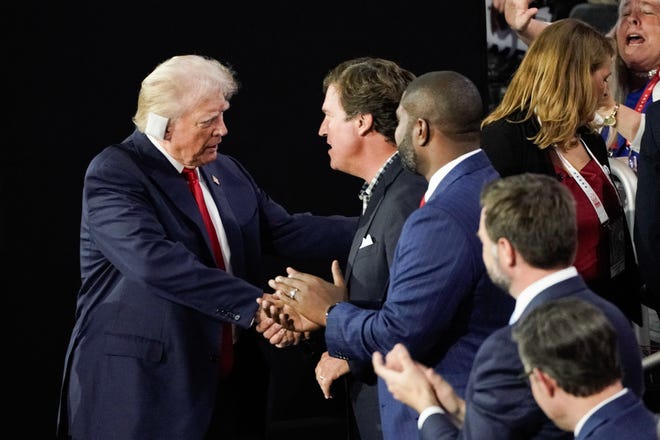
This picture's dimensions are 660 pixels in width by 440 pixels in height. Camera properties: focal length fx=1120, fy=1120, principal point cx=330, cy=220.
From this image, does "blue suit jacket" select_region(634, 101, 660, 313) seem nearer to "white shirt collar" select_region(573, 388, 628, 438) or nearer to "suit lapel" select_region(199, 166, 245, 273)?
"suit lapel" select_region(199, 166, 245, 273)

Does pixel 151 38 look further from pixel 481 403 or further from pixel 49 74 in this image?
pixel 481 403

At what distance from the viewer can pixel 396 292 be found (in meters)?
2.77

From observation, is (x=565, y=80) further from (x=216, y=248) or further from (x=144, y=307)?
(x=144, y=307)

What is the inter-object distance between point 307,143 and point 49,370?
1469 millimetres

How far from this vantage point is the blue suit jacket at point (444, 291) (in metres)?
2.71

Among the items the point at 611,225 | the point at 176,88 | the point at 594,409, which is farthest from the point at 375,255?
the point at 594,409

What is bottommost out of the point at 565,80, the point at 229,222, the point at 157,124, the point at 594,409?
the point at 229,222

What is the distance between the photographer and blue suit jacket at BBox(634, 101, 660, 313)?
3.43 metres

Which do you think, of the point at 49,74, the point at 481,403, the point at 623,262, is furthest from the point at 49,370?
the point at 481,403

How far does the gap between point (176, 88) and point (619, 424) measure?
6.81ft

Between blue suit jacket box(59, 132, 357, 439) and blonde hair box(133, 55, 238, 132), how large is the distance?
0.39 feet

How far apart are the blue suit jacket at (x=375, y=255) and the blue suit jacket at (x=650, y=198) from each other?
2.32 ft

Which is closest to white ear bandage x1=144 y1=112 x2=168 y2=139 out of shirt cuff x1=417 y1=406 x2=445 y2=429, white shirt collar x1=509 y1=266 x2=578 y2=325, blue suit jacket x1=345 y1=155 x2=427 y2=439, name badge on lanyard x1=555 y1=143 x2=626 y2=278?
blue suit jacket x1=345 y1=155 x2=427 y2=439

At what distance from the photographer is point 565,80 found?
354cm
